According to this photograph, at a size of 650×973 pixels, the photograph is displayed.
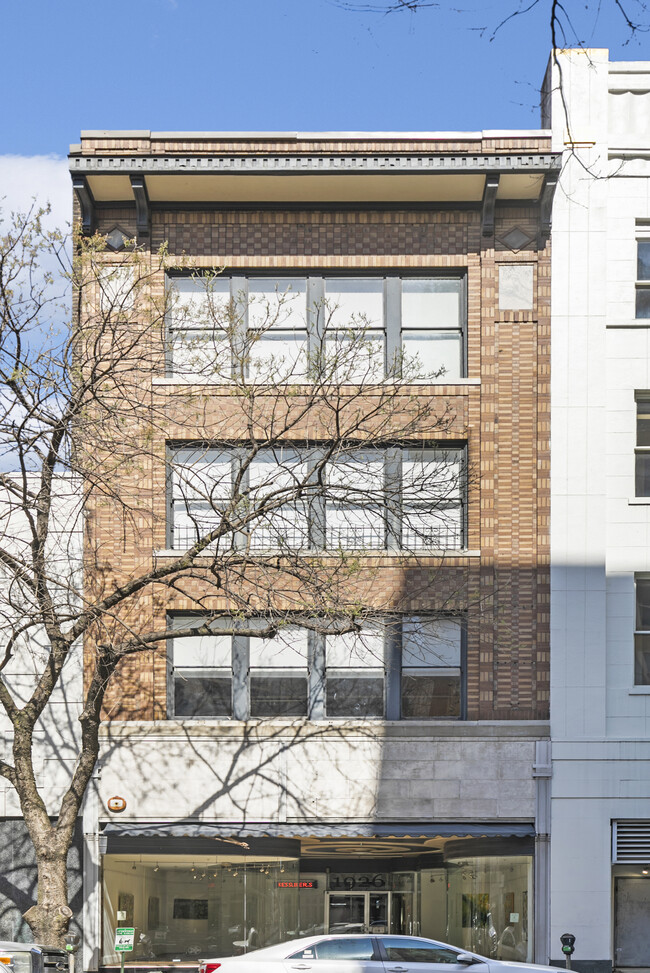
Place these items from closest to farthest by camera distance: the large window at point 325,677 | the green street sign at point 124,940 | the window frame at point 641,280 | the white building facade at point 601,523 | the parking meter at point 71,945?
the parking meter at point 71,945 < the green street sign at point 124,940 < the white building facade at point 601,523 < the large window at point 325,677 < the window frame at point 641,280

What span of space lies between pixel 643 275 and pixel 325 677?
9.33 metres

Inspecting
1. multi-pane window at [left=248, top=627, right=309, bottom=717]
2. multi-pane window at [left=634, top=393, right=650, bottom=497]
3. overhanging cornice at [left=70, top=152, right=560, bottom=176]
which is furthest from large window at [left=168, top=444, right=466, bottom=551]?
overhanging cornice at [left=70, top=152, right=560, bottom=176]

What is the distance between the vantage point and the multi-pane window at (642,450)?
2000cm

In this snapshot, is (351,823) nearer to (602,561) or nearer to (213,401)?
(602,561)

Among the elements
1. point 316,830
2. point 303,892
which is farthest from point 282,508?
point 303,892

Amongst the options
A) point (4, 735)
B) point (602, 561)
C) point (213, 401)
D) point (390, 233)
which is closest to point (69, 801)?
point (4, 735)

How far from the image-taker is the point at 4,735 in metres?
19.5

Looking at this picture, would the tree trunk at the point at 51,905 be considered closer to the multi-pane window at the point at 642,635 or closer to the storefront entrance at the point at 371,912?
the storefront entrance at the point at 371,912

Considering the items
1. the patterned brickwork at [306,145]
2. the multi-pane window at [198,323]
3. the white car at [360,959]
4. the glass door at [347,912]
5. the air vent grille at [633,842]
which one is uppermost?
the patterned brickwork at [306,145]

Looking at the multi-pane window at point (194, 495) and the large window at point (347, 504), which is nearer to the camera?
the large window at point (347, 504)

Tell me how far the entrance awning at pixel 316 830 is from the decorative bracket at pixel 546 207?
10.5 meters

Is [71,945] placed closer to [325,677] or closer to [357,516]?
[325,677]

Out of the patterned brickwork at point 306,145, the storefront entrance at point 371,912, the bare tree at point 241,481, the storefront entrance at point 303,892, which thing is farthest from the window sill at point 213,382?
the storefront entrance at point 371,912

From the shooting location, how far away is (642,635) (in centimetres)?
1975
